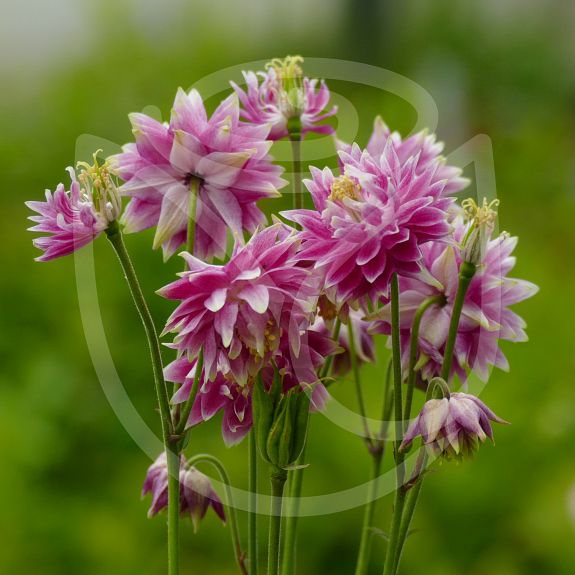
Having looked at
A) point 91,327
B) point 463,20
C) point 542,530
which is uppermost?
point 463,20

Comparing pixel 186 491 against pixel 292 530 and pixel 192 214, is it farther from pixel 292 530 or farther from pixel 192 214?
pixel 192 214

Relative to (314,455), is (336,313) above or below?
above

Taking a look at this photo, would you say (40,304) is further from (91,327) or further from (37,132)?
(37,132)

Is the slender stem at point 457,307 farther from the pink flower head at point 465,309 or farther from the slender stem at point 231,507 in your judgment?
the slender stem at point 231,507

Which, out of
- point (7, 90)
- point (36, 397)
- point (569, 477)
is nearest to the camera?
point (569, 477)

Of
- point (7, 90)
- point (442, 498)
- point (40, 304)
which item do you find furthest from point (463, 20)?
point (442, 498)

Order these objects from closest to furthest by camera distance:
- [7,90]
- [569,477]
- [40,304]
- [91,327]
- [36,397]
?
[91,327]
[569,477]
[36,397]
[40,304]
[7,90]

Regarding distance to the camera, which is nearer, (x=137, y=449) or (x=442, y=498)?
(x=442, y=498)

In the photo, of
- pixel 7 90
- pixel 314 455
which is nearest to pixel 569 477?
pixel 314 455
